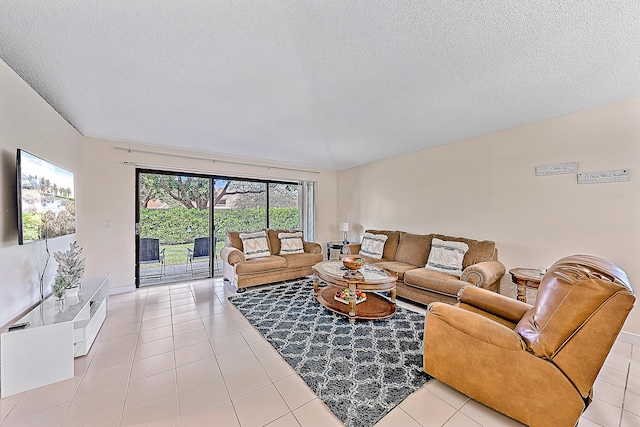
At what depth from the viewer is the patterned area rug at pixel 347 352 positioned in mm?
1638

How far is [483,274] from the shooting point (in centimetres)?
275

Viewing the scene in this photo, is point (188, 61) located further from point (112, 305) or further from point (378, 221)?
point (378, 221)

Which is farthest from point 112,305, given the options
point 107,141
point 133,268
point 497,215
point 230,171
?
point 497,215

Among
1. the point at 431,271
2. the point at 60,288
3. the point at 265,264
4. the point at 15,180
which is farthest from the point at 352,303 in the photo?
the point at 15,180

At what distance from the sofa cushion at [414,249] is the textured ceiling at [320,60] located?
1.75 m

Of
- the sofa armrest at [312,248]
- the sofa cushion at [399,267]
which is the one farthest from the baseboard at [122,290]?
the sofa cushion at [399,267]

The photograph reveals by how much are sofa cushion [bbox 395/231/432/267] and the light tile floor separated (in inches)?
81.0

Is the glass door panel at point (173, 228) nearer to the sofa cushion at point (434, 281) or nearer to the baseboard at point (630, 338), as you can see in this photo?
the sofa cushion at point (434, 281)

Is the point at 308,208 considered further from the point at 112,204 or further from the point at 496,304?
the point at 496,304

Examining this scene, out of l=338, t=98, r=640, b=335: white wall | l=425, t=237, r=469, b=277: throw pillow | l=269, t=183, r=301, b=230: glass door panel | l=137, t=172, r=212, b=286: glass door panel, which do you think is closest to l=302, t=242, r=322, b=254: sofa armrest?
l=269, t=183, r=301, b=230: glass door panel

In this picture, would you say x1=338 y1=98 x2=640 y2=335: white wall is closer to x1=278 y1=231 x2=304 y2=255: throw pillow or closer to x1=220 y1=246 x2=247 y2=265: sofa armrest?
x1=278 y1=231 x2=304 y2=255: throw pillow

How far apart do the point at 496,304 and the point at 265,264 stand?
3.07m

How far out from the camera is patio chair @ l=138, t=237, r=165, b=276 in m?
4.11

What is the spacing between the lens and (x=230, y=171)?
4750 mm
